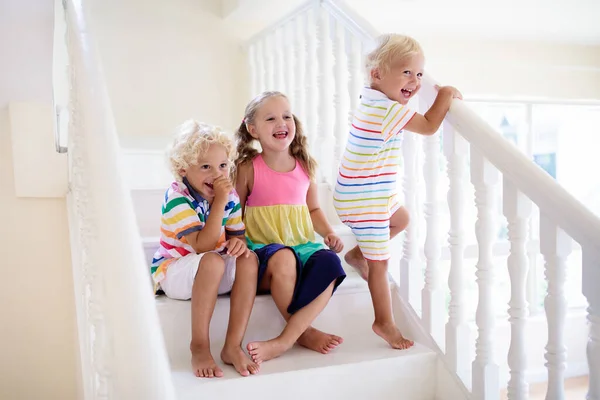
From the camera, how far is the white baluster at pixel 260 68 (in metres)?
3.23

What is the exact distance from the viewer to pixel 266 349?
159cm

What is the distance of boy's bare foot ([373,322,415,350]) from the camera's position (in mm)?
1732

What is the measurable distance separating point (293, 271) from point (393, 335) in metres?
0.35

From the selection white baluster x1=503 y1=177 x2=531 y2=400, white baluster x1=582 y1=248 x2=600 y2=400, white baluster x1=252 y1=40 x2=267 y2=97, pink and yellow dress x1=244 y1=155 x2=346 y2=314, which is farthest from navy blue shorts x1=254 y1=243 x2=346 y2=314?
white baluster x1=252 y1=40 x2=267 y2=97

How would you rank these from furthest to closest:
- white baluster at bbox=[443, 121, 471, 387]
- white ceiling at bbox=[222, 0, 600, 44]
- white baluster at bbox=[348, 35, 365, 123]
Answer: white ceiling at bbox=[222, 0, 600, 44], white baluster at bbox=[348, 35, 365, 123], white baluster at bbox=[443, 121, 471, 387]

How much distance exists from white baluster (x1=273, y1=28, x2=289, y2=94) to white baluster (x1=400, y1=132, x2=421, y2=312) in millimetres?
1128

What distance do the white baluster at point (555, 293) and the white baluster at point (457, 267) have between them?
12.7 inches

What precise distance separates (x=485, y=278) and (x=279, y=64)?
5.76ft

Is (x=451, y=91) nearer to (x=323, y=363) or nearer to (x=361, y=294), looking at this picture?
(x=361, y=294)

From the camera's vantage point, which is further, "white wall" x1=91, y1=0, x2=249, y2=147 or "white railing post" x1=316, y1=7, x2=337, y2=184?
"white wall" x1=91, y1=0, x2=249, y2=147

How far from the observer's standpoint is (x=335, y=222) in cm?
245

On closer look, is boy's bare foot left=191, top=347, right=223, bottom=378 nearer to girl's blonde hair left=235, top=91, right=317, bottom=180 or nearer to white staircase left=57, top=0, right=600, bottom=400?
white staircase left=57, top=0, right=600, bottom=400

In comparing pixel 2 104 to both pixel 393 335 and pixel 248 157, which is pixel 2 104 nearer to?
pixel 248 157

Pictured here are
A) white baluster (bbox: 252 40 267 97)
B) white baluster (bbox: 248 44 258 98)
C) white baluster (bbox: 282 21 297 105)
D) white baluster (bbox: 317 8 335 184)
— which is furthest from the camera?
white baluster (bbox: 248 44 258 98)
